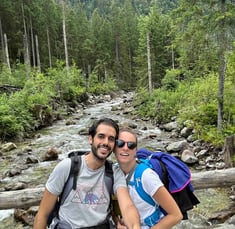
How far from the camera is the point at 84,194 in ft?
8.89

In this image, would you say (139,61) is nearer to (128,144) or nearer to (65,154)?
(65,154)

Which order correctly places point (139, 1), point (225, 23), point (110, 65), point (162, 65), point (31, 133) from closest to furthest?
point (225, 23) < point (31, 133) < point (162, 65) < point (110, 65) < point (139, 1)

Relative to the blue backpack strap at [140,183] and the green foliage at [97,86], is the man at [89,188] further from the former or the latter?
the green foliage at [97,86]

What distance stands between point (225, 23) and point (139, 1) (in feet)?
374

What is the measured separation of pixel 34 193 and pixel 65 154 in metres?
7.81

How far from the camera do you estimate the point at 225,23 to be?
10344 mm

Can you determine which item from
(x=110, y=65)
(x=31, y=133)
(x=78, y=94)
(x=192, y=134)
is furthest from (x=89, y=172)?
(x=110, y=65)

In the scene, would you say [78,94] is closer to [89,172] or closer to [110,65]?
[110,65]

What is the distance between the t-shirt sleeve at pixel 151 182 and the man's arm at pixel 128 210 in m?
0.20

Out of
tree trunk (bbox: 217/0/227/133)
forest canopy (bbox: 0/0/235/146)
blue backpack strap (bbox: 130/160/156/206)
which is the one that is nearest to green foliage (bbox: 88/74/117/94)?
forest canopy (bbox: 0/0/235/146)

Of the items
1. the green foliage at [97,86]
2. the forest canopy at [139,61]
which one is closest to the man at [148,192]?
the forest canopy at [139,61]

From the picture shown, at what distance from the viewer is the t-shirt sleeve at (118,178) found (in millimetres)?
2648

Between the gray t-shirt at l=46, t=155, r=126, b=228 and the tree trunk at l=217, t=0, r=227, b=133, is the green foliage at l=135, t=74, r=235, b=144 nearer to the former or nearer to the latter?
the tree trunk at l=217, t=0, r=227, b=133

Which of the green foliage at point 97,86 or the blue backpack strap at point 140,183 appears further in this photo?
the green foliage at point 97,86
